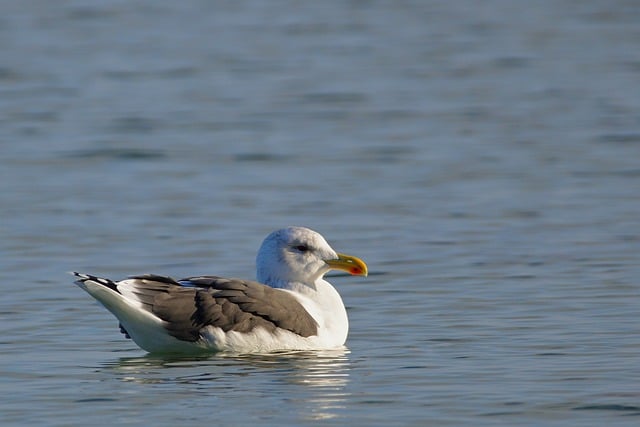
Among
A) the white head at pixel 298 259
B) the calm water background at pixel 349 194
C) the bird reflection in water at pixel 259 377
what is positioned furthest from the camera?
the white head at pixel 298 259

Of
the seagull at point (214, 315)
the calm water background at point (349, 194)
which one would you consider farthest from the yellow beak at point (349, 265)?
the calm water background at point (349, 194)

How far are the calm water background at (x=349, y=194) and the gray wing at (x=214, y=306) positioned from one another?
1.05 ft

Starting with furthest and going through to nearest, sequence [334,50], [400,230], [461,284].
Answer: [334,50] < [400,230] < [461,284]

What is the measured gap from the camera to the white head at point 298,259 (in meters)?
13.3

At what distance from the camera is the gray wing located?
1221 centimetres

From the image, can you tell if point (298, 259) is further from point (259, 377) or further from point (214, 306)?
point (259, 377)

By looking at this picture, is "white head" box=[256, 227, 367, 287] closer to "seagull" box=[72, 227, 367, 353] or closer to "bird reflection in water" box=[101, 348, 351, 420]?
"seagull" box=[72, 227, 367, 353]

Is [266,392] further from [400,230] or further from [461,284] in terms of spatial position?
[400,230]

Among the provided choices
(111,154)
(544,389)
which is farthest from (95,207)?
(544,389)

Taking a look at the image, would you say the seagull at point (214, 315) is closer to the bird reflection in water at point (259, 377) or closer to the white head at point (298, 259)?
the bird reflection in water at point (259, 377)

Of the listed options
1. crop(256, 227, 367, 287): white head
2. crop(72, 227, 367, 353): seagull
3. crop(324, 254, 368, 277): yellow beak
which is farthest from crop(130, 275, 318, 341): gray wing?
crop(324, 254, 368, 277): yellow beak

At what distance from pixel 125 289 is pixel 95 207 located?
7.06 metres

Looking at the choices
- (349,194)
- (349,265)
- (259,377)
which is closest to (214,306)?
(259,377)

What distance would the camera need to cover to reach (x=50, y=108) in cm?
2667
